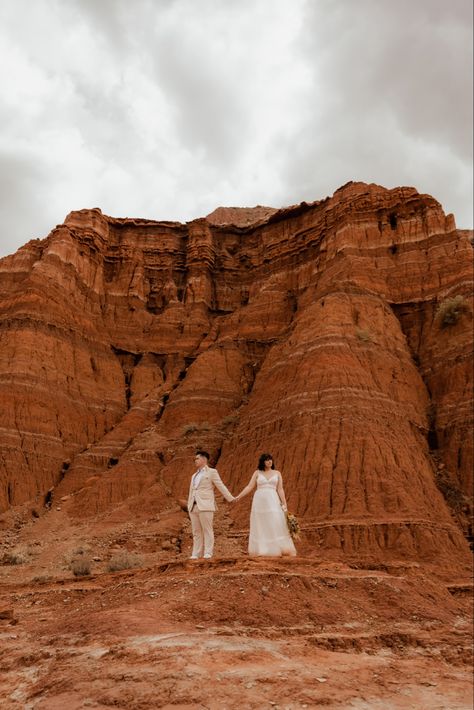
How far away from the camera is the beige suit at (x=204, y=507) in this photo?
40.8 ft

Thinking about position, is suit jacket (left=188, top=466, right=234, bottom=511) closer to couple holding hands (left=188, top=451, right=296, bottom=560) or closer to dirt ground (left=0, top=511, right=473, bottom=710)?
couple holding hands (left=188, top=451, right=296, bottom=560)

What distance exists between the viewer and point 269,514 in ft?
39.2

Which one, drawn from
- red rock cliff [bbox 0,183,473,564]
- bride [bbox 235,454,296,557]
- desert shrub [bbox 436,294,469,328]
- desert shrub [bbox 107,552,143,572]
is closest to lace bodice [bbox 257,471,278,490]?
bride [bbox 235,454,296,557]

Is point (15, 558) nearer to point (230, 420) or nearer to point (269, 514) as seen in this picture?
point (269, 514)

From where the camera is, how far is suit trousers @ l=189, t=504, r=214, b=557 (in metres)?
12.5

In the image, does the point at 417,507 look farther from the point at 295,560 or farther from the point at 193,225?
the point at 193,225

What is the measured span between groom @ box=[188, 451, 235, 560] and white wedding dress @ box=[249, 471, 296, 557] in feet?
2.22

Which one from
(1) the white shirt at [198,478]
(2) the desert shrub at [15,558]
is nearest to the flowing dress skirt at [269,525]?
(1) the white shirt at [198,478]

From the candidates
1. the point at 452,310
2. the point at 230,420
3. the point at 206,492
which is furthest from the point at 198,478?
the point at 452,310

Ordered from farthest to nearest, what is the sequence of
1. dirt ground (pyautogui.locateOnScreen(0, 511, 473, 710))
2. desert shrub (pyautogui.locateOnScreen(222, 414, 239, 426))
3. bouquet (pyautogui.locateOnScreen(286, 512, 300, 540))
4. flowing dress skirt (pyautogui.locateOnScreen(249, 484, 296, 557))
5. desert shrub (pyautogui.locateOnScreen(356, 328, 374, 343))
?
desert shrub (pyautogui.locateOnScreen(222, 414, 239, 426)), desert shrub (pyautogui.locateOnScreen(356, 328, 374, 343)), bouquet (pyautogui.locateOnScreen(286, 512, 300, 540)), flowing dress skirt (pyautogui.locateOnScreen(249, 484, 296, 557)), dirt ground (pyautogui.locateOnScreen(0, 511, 473, 710))

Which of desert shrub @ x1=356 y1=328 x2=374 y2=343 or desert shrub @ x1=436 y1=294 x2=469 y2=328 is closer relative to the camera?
desert shrub @ x1=356 y1=328 x2=374 y2=343

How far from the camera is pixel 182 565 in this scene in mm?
11617

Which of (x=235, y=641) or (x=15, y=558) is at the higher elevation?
(x=235, y=641)

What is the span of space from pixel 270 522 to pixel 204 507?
4.60 ft
